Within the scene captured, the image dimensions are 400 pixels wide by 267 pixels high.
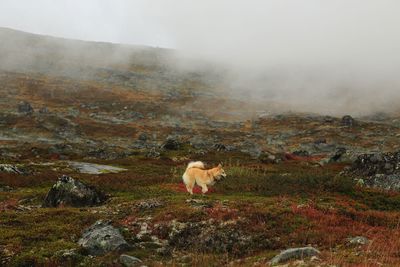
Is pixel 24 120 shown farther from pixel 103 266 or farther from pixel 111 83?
pixel 103 266

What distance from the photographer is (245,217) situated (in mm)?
18984

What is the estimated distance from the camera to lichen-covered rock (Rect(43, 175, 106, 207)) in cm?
2427

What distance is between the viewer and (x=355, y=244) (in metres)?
15.5

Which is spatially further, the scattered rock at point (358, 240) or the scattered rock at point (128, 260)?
the scattered rock at point (358, 240)

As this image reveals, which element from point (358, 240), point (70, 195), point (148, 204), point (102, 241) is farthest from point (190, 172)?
point (358, 240)

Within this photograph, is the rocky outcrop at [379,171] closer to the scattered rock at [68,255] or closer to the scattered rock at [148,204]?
the scattered rock at [148,204]

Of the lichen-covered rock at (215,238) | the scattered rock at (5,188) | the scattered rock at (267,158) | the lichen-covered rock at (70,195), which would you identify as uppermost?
the lichen-covered rock at (215,238)

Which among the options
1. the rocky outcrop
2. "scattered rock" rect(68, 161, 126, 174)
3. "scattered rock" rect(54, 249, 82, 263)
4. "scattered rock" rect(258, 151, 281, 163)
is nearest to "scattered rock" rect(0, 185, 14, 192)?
"scattered rock" rect(68, 161, 126, 174)

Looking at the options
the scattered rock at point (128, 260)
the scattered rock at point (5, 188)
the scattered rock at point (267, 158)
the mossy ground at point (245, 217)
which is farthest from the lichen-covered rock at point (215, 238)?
the scattered rock at point (267, 158)

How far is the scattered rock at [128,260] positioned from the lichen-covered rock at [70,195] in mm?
10650

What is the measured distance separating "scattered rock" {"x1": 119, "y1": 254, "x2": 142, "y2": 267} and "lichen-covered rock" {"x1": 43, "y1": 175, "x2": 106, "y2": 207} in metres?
10.6

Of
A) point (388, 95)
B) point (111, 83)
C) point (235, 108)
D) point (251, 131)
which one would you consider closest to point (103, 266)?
point (251, 131)

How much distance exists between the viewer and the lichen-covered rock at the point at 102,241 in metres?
15.2

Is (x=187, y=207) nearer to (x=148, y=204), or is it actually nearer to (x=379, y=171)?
(x=148, y=204)
